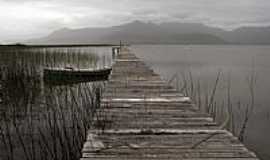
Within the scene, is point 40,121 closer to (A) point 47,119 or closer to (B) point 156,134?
(A) point 47,119

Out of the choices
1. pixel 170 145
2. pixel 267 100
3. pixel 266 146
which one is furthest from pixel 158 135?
pixel 267 100

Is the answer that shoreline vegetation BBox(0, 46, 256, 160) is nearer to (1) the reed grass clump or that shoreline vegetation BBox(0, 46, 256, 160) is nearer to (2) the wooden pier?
(1) the reed grass clump

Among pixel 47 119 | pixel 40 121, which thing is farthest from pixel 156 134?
pixel 40 121

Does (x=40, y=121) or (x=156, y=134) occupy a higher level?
(x=156, y=134)

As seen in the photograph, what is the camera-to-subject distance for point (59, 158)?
5645 mm

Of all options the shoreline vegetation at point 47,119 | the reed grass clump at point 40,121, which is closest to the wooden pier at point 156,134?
the shoreline vegetation at point 47,119

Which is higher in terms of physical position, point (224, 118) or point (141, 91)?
point (141, 91)

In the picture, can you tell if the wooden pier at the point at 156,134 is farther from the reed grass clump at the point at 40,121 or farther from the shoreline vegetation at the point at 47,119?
the reed grass clump at the point at 40,121

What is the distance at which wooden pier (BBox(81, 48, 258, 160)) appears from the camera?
3.06 meters

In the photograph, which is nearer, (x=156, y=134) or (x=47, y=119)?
(x=156, y=134)

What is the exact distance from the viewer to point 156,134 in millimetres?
3678

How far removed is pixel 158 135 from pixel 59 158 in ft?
9.33

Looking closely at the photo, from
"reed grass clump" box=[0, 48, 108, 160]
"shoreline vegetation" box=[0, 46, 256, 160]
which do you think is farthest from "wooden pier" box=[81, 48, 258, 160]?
"reed grass clump" box=[0, 48, 108, 160]

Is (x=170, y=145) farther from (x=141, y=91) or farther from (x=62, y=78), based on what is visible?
(x=62, y=78)
